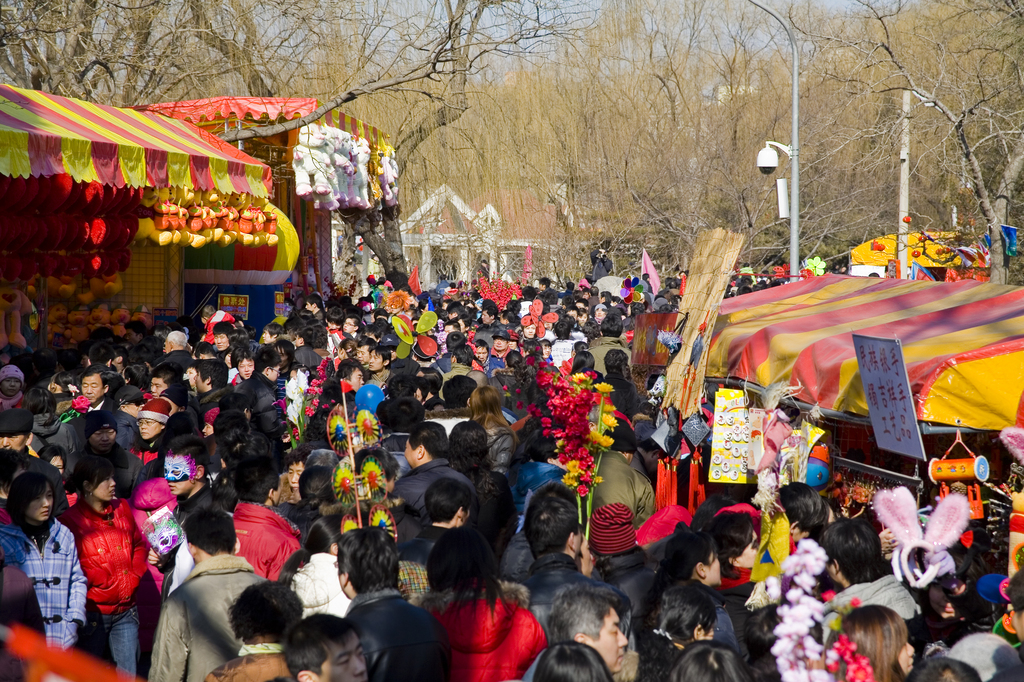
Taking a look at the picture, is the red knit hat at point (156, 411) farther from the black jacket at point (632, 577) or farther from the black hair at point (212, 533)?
the black jacket at point (632, 577)

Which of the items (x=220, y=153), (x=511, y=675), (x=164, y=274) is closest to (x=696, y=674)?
(x=511, y=675)

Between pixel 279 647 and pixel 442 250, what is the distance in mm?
22595

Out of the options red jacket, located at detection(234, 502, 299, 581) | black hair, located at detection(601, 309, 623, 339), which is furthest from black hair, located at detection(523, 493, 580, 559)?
black hair, located at detection(601, 309, 623, 339)

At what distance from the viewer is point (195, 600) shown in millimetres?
3822

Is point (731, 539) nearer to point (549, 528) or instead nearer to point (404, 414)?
point (549, 528)

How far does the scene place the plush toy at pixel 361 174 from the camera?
1581 centimetres

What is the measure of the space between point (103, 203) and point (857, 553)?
8185 millimetres

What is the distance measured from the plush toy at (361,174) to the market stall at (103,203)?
2745mm

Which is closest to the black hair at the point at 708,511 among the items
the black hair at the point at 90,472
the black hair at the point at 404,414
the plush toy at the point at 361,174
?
the black hair at the point at 404,414

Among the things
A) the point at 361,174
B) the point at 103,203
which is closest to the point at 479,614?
the point at 103,203

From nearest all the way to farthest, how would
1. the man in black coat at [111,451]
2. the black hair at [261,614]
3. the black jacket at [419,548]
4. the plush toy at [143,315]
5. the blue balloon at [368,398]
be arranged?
the black hair at [261,614], the black jacket at [419,548], the man in black coat at [111,451], the blue balloon at [368,398], the plush toy at [143,315]

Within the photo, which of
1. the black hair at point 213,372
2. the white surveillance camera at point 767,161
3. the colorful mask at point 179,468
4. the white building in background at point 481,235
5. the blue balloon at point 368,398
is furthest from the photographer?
the white building in background at point 481,235

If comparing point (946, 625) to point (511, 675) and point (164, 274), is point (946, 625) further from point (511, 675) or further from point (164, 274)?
point (164, 274)

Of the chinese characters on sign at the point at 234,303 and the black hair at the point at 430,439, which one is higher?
the chinese characters on sign at the point at 234,303
